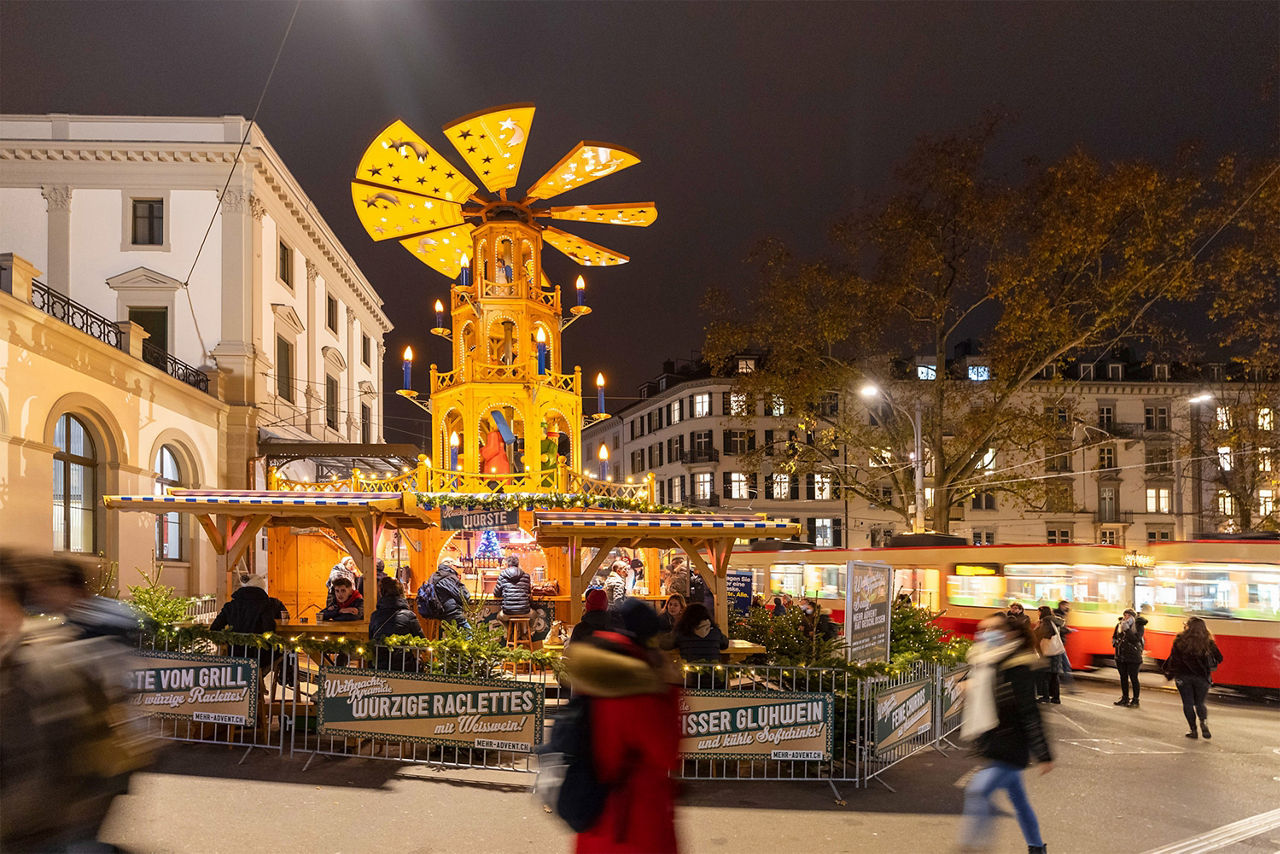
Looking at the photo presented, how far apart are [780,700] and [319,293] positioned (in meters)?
33.2

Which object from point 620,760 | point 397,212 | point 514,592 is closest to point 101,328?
point 397,212

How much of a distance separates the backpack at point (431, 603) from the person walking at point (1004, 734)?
8.46 m

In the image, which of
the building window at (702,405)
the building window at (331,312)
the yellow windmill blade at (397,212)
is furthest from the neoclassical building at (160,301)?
the building window at (702,405)

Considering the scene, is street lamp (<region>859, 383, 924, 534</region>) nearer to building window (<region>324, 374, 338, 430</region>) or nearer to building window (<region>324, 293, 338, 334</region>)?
building window (<region>324, 374, 338, 430</region>)

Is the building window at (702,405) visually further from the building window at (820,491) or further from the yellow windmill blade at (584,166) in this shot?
the yellow windmill blade at (584,166)

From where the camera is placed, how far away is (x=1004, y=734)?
695 centimetres

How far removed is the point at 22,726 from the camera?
13.5ft

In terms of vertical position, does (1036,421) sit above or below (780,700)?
above

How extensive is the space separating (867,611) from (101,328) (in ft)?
64.6

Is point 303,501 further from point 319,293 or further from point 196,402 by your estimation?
point 319,293

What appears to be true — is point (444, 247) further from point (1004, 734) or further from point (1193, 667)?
point (1004, 734)

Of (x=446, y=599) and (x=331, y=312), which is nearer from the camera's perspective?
(x=446, y=599)

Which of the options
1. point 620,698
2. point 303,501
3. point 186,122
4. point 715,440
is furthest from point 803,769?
point 715,440

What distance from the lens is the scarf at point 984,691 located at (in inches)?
276
